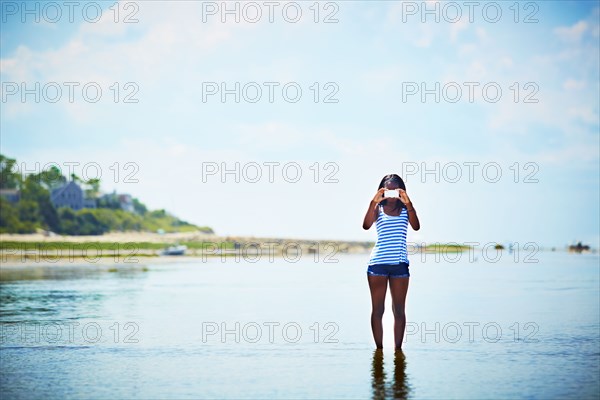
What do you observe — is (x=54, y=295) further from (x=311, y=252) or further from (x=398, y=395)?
(x=311, y=252)

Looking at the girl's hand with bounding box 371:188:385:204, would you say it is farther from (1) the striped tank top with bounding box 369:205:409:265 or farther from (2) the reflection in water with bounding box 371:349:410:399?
(2) the reflection in water with bounding box 371:349:410:399

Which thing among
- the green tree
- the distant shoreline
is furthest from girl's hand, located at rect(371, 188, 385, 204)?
the green tree

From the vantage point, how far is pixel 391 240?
9859mm

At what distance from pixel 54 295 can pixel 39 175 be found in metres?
96.2

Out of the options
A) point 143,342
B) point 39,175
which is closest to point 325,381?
point 143,342

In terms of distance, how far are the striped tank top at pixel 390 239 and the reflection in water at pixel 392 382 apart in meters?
1.31

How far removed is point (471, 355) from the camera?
34.0 ft

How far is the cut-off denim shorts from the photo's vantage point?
985 cm

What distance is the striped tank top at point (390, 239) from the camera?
9836 millimetres

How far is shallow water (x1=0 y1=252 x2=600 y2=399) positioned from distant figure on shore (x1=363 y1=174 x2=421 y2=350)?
918 mm

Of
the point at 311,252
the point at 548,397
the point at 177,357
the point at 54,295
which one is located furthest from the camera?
the point at 311,252

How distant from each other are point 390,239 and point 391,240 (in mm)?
19

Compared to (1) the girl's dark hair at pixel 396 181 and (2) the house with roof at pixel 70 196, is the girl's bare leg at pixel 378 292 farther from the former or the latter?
(2) the house with roof at pixel 70 196

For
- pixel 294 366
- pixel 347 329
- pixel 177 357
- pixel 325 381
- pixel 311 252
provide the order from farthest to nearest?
pixel 311 252
pixel 347 329
pixel 177 357
pixel 294 366
pixel 325 381
